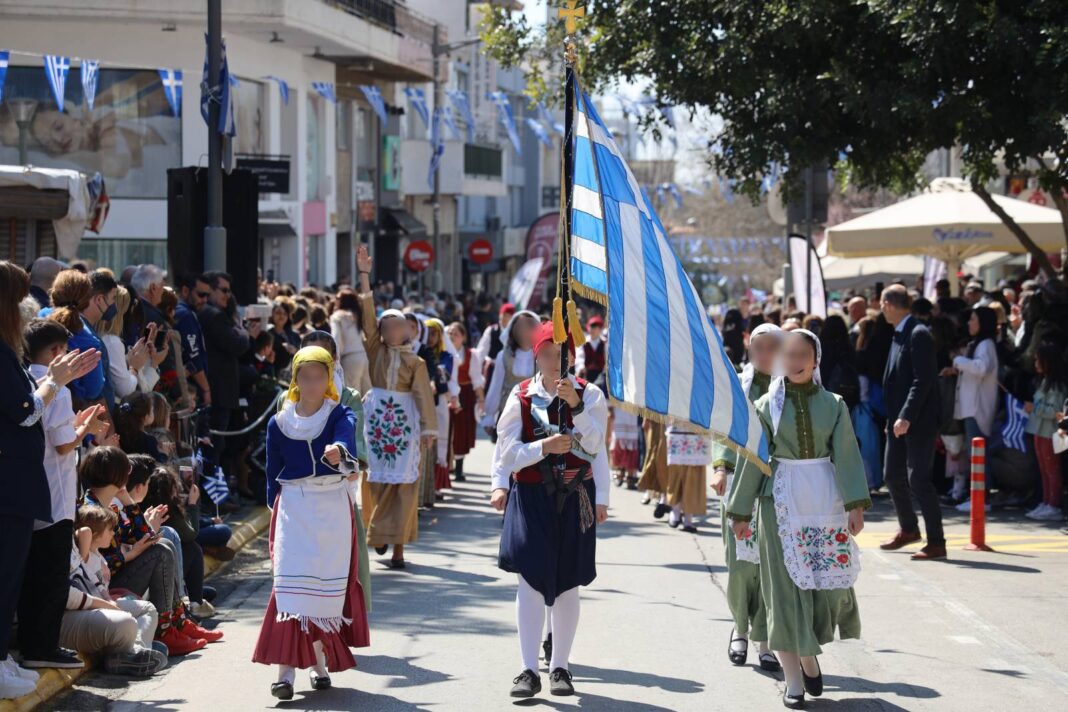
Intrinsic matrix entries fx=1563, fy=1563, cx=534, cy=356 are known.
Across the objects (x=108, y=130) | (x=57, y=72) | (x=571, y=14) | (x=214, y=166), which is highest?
(x=108, y=130)

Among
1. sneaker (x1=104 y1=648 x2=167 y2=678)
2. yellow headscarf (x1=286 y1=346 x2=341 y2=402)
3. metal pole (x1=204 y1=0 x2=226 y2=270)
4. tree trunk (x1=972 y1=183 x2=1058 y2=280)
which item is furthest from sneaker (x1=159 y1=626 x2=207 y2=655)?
tree trunk (x1=972 y1=183 x2=1058 y2=280)

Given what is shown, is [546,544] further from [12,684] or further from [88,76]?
[88,76]

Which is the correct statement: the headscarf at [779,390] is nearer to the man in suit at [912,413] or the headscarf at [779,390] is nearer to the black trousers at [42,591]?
the black trousers at [42,591]

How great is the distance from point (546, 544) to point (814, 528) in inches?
50.9

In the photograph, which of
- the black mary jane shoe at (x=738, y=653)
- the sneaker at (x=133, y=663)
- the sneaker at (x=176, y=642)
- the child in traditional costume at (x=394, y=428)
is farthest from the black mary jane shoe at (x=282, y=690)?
the child in traditional costume at (x=394, y=428)

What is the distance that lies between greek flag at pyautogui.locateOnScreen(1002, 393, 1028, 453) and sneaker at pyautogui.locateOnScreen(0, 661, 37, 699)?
1012 centimetres

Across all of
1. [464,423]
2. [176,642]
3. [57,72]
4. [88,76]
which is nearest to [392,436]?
[176,642]

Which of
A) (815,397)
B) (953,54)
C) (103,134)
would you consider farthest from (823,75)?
(103,134)

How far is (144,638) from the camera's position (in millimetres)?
8047

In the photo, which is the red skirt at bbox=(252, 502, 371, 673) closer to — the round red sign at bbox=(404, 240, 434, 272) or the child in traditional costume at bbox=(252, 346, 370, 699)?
the child in traditional costume at bbox=(252, 346, 370, 699)

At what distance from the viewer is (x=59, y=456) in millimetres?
7324

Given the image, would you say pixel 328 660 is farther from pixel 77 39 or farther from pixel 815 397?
pixel 77 39

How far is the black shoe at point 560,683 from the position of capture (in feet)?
24.7

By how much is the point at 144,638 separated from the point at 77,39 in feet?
71.9
